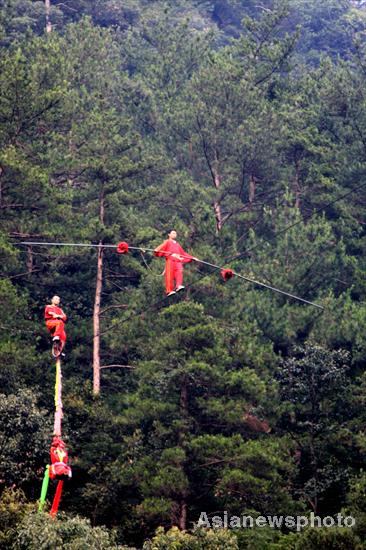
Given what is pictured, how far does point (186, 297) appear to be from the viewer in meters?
34.1

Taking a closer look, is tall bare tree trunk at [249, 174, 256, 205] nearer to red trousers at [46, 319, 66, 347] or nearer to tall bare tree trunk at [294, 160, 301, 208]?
tall bare tree trunk at [294, 160, 301, 208]

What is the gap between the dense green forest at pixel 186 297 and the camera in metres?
29.8

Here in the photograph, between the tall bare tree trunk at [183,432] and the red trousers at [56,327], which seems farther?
the tall bare tree trunk at [183,432]

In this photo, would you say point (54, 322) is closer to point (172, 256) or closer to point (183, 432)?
point (172, 256)

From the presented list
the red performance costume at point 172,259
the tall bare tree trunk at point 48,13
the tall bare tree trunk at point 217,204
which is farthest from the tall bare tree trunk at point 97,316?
the tall bare tree trunk at point 48,13

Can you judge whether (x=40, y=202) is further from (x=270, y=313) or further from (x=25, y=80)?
(x=270, y=313)

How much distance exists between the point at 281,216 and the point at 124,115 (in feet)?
38.9

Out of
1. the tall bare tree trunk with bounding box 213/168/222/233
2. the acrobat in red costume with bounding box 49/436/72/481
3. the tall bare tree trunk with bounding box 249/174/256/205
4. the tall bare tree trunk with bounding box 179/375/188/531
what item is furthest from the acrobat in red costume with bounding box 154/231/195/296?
the tall bare tree trunk with bounding box 249/174/256/205

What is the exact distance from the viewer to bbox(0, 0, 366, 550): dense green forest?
29.8 m

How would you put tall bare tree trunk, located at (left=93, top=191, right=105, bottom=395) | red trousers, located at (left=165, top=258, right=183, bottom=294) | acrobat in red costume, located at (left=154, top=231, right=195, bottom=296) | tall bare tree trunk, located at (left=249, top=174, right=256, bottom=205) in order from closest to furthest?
acrobat in red costume, located at (left=154, top=231, right=195, bottom=296) → red trousers, located at (left=165, top=258, right=183, bottom=294) → tall bare tree trunk, located at (left=93, top=191, right=105, bottom=395) → tall bare tree trunk, located at (left=249, top=174, right=256, bottom=205)

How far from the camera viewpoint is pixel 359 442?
31188 mm

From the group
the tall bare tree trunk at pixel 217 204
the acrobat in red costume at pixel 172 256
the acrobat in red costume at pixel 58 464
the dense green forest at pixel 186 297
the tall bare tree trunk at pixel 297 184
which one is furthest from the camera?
the tall bare tree trunk at pixel 297 184

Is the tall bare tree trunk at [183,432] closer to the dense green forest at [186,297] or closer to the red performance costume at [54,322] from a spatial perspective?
the dense green forest at [186,297]

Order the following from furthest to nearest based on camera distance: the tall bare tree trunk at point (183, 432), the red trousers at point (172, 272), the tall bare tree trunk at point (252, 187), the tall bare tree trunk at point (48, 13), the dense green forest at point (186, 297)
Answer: the tall bare tree trunk at point (48, 13) < the tall bare tree trunk at point (252, 187) < the dense green forest at point (186, 297) < the tall bare tree trunk at point (183, 432) < the red trousers at point (172, 272)
